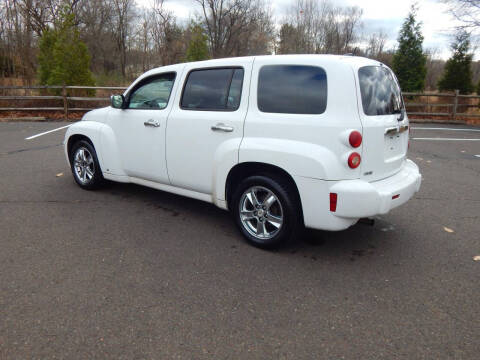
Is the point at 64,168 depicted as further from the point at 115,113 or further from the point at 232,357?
the point at 232,357

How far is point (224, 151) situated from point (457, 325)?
7.78 feet

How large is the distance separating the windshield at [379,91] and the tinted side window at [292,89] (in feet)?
1.15

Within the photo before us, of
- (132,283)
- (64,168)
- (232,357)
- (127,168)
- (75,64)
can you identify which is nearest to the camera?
(232,357)

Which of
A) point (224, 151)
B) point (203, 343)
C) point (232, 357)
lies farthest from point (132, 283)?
point (224, 151)

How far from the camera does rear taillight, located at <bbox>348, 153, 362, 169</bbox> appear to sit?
2956 millimetres

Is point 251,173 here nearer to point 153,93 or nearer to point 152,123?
point 152,123

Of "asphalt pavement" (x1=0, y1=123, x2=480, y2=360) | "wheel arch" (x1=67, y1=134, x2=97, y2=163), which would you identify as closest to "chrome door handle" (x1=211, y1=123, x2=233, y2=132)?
"asphalt pavement" (x1=0, y1=123, x2=480, y2=360)

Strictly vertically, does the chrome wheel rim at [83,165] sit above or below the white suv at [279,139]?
below

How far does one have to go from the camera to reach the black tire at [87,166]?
5.14 meters

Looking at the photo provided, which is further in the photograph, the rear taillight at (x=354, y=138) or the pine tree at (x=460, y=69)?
the pine tree at (x=460, y=69)

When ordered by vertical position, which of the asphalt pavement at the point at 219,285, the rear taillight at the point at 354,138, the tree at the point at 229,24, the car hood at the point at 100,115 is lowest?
the asphalt pavement at the point at 219,285

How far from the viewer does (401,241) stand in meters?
3.78

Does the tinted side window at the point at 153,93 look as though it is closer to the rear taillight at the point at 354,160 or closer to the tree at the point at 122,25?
the rear taillight at the point at 354,160

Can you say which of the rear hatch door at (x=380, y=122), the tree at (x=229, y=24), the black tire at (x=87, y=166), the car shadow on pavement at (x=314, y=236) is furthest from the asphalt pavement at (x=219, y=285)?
the tree at (x=229, y=24)
